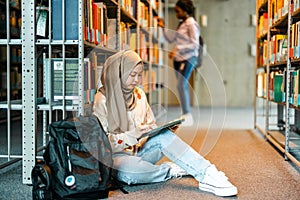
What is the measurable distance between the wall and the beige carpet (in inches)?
164

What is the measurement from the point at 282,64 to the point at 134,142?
1943 millimetres

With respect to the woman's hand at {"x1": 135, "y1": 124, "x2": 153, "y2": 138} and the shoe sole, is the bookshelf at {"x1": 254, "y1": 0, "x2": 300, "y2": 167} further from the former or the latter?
the woman's hand at {"x1": 135, "y1": 124, "x2": 153, "y2": 138}

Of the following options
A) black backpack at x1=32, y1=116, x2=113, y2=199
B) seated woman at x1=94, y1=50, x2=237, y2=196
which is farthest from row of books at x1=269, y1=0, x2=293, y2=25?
black backpack at x1=32, y1=116, x2=113, y2=199

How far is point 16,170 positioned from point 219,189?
124cm

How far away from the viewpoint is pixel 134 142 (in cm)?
205

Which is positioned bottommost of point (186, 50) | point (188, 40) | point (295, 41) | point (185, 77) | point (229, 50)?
point (185, 77)

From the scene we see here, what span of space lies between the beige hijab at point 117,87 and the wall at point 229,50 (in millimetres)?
5866

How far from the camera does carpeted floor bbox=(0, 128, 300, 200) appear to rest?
1969 mm

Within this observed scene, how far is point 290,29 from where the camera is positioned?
9.33 ft

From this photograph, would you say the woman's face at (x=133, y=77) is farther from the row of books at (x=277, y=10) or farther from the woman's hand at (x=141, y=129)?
the row of books at (x=277, y=10)

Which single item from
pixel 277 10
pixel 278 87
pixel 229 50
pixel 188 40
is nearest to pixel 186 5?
pixel 188 40

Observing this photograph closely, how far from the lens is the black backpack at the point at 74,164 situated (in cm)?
177

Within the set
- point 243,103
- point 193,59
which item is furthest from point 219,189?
point 243,103

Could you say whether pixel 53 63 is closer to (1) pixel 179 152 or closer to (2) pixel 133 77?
(2) pixel 133 77
